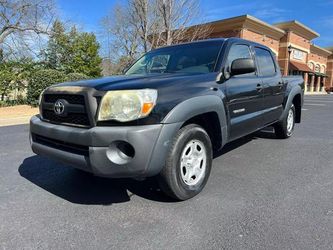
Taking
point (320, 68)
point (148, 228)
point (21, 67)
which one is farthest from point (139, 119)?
point (320, 68)

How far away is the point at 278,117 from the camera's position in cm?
579

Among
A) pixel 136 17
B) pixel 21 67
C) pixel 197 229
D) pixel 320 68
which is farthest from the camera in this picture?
pixel 320 68

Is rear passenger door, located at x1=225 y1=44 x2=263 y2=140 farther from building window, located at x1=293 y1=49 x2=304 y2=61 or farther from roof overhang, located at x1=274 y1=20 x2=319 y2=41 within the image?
building window, located at x1=293 y1=49 x2=304 y2=61

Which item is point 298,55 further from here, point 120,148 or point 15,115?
point 120,148

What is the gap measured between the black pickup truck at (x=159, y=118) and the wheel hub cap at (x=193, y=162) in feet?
0.03

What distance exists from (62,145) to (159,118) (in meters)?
1.10

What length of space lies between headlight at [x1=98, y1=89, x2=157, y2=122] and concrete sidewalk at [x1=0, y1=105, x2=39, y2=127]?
7.43m

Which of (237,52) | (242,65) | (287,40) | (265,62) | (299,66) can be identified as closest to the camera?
(242,65)

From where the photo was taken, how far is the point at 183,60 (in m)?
4.29

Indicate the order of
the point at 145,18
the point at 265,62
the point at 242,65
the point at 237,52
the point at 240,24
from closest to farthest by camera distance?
1. the point at 242,65
2. the point at 237,52
3. the point at 265,62
4. the point at 145,18
5. the point at 240,24

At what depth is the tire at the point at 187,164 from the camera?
3084 mm

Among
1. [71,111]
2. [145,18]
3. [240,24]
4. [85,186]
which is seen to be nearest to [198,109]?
[71,111]

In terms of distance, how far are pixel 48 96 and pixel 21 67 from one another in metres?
12.1

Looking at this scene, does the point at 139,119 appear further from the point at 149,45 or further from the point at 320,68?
the point at 320,68
